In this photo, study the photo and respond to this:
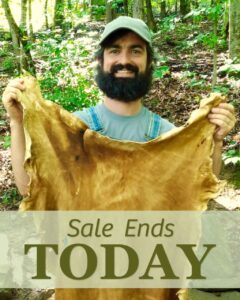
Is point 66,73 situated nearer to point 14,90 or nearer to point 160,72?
point 160,72

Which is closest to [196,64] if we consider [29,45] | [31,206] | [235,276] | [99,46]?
[29,45]

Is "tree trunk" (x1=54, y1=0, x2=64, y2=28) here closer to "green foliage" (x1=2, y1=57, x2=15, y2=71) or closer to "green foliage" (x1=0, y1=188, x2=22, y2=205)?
"green foliage" (x1=2, y1=57, x2=15, y2=71)

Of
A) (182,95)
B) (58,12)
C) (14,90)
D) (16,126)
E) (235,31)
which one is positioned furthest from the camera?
(58,12)

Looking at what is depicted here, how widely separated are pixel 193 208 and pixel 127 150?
0.43 meters

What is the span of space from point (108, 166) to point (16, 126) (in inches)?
19.3

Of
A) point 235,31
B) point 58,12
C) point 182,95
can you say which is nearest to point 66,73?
point 182,95

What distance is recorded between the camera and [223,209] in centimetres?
512

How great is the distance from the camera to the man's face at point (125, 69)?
2.40 meters

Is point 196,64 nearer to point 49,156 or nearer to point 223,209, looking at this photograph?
point 223,209

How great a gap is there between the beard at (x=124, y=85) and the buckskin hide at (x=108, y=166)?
1.20ft

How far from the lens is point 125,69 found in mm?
2430

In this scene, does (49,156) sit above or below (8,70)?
below

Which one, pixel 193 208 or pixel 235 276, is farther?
pixel 235 276

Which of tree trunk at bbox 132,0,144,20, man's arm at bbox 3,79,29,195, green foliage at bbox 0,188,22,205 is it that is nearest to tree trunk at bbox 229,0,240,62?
tree trunk at bbox 132,0,144,20
